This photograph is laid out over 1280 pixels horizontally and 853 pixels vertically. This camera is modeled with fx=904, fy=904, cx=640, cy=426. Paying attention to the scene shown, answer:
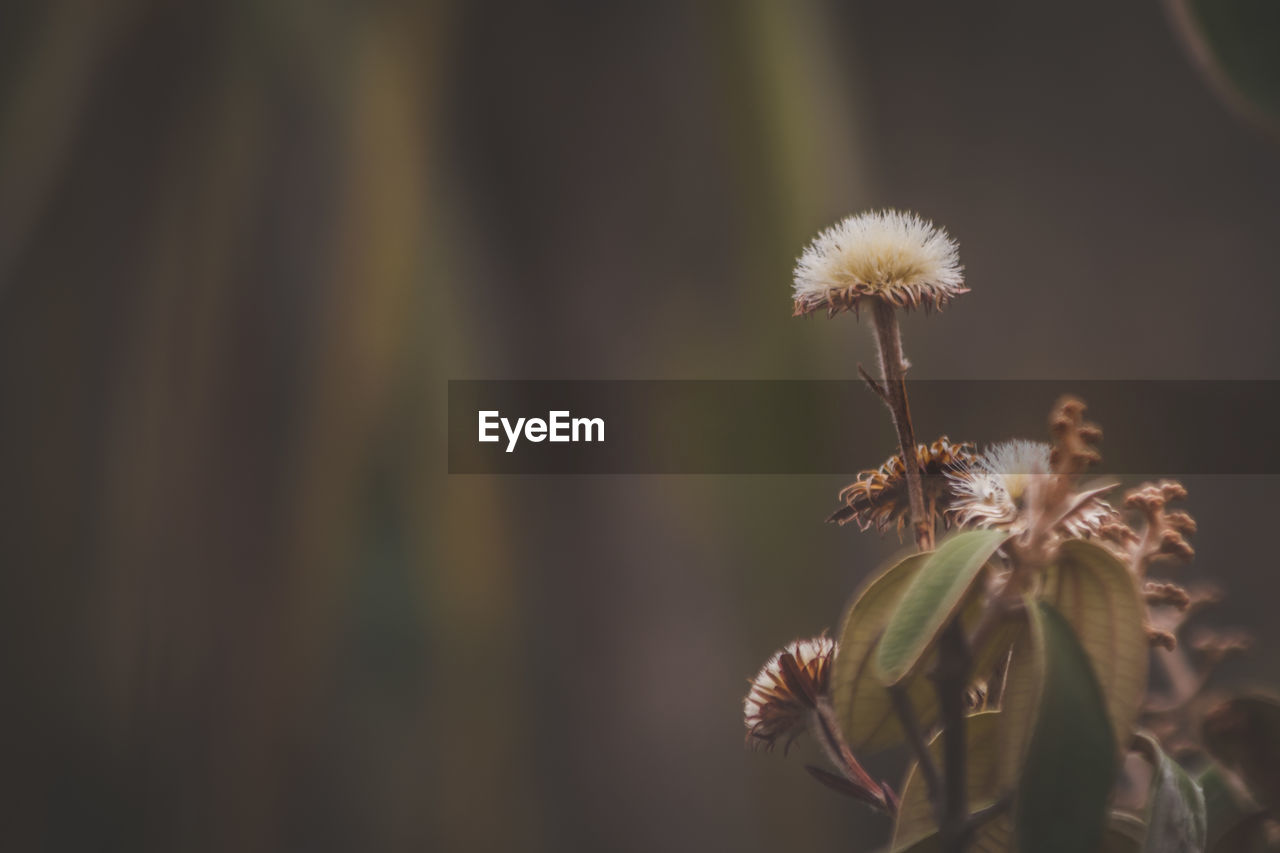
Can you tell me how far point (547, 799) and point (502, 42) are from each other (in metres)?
0.80

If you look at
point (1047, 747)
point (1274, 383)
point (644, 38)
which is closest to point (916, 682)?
point (1047, 747)

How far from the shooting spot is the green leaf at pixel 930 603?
6.4 inches

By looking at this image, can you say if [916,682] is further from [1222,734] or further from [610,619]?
[610,619]

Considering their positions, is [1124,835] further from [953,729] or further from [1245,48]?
[1245,48]

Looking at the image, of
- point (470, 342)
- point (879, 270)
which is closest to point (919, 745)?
point (879, 270)

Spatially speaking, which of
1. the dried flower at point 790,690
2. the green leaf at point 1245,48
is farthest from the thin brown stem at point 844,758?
the green leaf at point 1245,48

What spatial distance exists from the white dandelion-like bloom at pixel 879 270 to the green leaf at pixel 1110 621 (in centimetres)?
7

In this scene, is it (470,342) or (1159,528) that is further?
(470,342)

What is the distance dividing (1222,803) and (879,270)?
0.17m

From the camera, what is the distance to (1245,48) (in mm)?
228

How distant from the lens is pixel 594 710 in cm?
93

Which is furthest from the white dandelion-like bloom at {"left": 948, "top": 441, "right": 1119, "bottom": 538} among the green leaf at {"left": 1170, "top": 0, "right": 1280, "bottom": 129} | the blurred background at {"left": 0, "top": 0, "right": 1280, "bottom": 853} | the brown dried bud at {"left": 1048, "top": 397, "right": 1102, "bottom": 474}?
the blurred background at {"left": 0, "top": 0, "right": 1280, "bottom": 853}

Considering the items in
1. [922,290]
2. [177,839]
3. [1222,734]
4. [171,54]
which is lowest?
[177,839]

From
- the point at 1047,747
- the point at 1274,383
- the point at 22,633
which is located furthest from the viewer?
the point at 22,633
